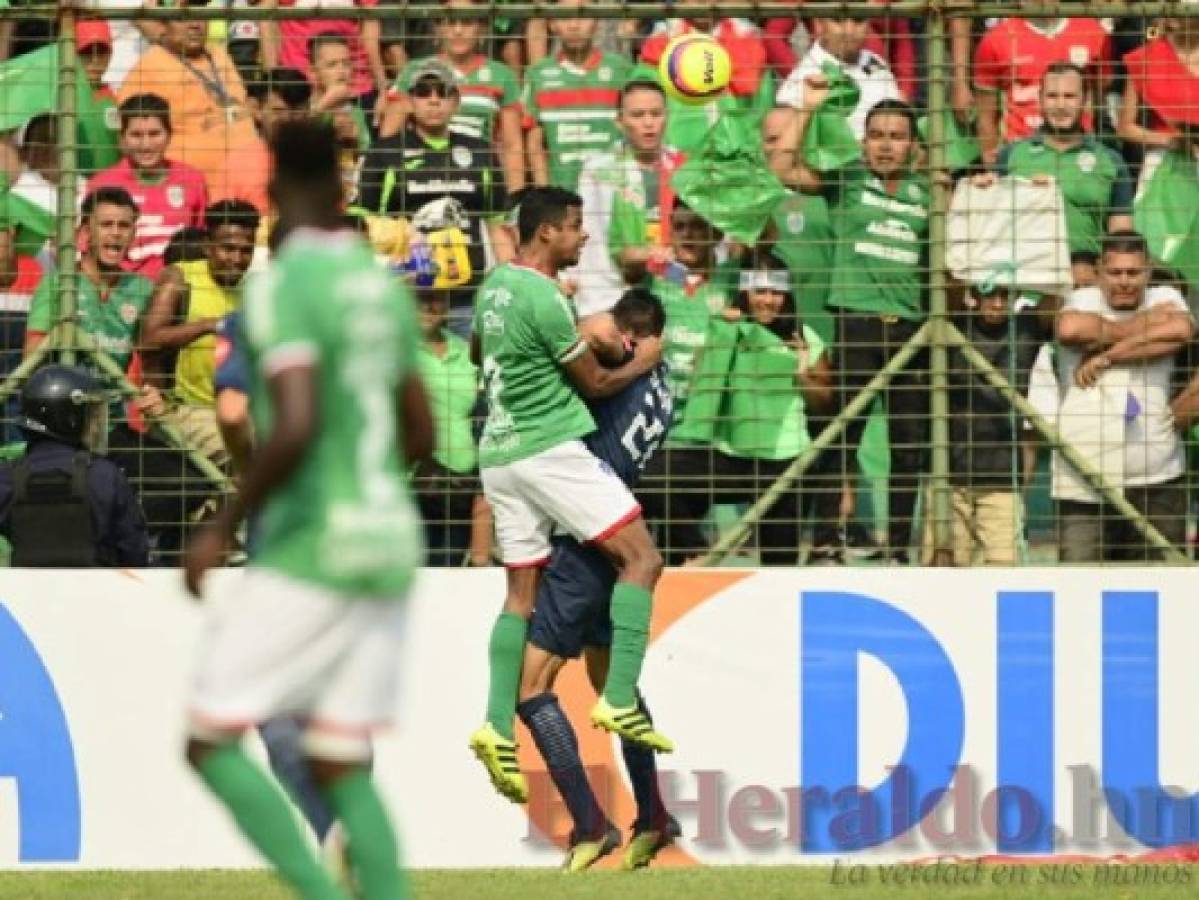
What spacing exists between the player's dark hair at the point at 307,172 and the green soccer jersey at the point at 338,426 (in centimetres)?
23

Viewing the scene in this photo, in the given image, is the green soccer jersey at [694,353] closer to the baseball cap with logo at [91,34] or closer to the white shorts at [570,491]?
the white shorts at [570,491]

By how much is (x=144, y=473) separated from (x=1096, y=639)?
4.45 meters

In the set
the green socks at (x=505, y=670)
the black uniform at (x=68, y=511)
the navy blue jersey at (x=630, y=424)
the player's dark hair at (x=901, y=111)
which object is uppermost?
the player's dark hair at (x=901, y=111)

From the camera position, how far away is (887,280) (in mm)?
12703

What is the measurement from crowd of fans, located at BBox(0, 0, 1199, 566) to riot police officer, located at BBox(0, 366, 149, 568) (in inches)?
12.2

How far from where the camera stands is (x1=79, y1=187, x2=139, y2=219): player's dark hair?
12.6 metres

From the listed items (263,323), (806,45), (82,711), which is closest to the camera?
(263,323)

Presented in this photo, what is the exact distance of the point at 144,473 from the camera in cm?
1239

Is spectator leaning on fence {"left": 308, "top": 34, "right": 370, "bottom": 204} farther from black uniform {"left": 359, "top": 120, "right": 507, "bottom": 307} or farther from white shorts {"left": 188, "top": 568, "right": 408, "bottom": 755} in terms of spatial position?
white shorts {"left": 188, "top": 568, "right": 408, "bottom": 755}

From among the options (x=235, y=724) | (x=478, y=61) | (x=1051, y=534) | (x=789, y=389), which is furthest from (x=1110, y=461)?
(x=235, y=724)

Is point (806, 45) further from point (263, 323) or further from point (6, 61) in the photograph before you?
point (263, 323)

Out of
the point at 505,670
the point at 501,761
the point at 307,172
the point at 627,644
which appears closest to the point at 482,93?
the point at 505,670

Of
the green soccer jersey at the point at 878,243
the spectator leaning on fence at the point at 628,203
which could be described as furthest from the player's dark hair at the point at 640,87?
the green soccer jersey at the point at 878,243

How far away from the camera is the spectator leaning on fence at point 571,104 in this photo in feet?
44.6
